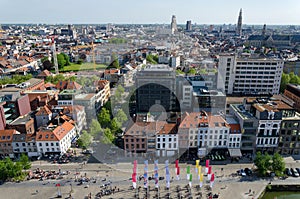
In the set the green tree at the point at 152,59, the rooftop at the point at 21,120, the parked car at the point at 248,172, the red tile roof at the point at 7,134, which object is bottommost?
the parked car at the point at 248,172

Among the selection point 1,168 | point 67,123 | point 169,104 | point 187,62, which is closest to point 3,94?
point 67,123

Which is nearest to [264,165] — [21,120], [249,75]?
[249,75]

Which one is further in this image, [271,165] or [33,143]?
[33,143]

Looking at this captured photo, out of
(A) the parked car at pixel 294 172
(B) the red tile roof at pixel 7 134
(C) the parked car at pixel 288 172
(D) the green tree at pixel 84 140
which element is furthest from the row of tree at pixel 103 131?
(A) the parked car at pixel 294 172

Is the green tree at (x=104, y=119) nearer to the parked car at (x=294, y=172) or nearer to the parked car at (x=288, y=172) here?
the parked car at (x=288, y=172)

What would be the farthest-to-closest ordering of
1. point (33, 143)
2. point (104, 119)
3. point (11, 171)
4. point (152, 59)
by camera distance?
point (152, 59) → point (104, 119) → point (33, 143) → point (11, 171)

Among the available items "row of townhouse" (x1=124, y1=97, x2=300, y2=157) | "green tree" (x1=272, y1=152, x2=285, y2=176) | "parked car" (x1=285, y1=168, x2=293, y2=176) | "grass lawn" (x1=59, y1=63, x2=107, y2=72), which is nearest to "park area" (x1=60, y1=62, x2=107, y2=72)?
"grass lawn" (x1=59, y1=63, x2=107, y2=72)

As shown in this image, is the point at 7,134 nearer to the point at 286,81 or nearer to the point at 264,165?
→ the point at 264,165

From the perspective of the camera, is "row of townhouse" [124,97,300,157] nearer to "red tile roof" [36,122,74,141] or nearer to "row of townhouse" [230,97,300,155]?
"row of townhouse" [230,97,300,155]
